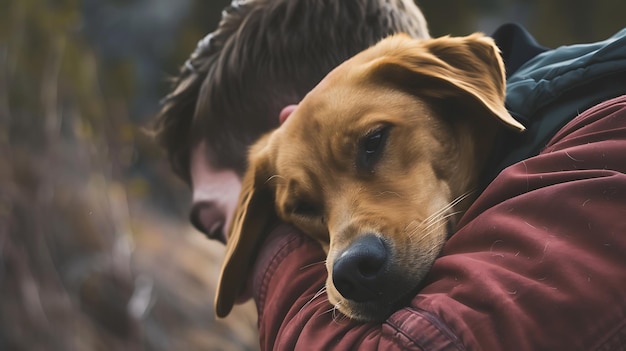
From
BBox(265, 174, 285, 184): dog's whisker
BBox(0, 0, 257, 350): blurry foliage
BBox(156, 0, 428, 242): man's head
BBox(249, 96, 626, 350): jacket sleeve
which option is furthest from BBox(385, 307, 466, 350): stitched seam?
BBox(0, 0, 257, 350): blurry foliage

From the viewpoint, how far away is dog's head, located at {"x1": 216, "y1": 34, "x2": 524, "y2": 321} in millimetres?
1100

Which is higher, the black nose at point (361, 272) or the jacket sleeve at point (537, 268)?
the jacket sleeve at point (537, 268)

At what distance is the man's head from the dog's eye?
0.44 meters

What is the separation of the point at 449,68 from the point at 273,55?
55 cm

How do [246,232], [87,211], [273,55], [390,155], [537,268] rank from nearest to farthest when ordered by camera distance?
1. [537,268]
2. [390,155]
3. [246,232]
4. [273,55]
5. [87,211]

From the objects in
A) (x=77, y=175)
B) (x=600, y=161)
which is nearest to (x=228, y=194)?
(x=600, y=161)

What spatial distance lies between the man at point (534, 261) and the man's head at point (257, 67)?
56 centimetres

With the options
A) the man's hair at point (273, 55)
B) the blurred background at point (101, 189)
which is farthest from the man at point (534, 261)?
the blurred background at point (101, 189)

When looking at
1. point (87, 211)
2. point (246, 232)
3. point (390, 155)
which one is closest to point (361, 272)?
point (390, 155)

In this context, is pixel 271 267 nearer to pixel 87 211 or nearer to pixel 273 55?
pixel 273 55

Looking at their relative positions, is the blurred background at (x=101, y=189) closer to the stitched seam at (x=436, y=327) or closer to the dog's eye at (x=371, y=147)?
the dog's eye at (x=371, y=147)

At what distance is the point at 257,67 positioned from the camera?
1.72m

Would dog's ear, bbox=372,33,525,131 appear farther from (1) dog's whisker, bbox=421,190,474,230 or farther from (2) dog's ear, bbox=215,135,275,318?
(2) dog's ear, bbox=215,135,275,318

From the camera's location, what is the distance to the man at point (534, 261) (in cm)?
80
